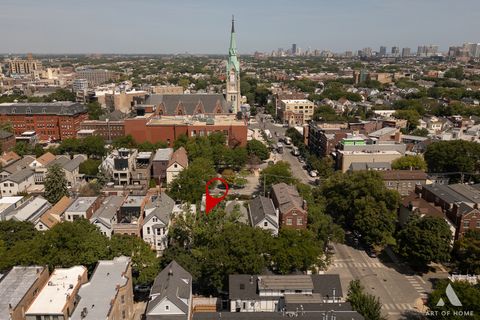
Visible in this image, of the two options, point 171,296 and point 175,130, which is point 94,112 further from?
point 171,296

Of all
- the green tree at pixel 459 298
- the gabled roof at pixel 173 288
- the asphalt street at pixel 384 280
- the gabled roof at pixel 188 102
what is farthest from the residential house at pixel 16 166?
the green tree at pixel 459 298

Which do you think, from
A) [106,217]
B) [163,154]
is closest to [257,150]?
[163,154]

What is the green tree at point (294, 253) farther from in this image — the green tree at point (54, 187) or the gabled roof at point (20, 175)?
the gabled roof at point (20, 175)

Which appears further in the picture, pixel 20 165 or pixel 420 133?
pixel 420 133

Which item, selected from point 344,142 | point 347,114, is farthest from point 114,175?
point 347,114

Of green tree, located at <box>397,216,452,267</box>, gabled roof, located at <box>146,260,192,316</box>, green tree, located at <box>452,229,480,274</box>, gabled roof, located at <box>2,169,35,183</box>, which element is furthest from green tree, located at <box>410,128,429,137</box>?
gabled roof, located at <box>2,169,35,183</box>

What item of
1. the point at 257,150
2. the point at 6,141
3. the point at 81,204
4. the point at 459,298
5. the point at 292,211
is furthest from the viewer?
the point at 6,141
